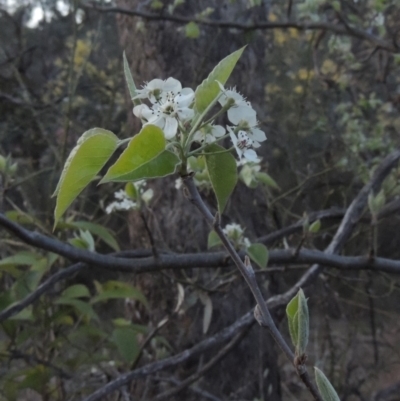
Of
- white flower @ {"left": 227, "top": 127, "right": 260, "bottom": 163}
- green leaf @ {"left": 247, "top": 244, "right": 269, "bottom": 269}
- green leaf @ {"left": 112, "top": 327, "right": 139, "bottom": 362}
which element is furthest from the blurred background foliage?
white flower @ {"left": 227, "top": 127, "right": 260, "bottom": 163}

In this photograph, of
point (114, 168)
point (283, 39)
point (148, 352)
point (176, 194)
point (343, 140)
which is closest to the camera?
point (114, 168)

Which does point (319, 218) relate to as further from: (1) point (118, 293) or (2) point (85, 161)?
(2) point (85, 161)

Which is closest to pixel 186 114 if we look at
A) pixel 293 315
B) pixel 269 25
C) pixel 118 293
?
pixel 293 315

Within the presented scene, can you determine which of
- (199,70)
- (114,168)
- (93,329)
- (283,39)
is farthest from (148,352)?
(283,39)

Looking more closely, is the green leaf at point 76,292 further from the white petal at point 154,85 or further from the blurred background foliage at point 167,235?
the white petal at point 154,85

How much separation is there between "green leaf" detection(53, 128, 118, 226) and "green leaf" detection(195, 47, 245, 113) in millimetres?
90

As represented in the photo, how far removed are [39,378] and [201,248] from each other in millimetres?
671

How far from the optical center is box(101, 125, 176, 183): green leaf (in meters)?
0.47

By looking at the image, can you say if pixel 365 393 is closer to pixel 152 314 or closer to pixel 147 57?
pixel 152 314

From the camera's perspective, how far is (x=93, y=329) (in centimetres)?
150

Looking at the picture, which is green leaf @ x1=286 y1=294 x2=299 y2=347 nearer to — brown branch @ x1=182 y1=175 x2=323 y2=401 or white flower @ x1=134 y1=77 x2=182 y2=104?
brown branch @ x1=182 y1=175 x2=323 y2=401

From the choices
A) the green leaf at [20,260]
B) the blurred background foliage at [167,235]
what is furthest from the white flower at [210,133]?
the green leaf at [20,260]

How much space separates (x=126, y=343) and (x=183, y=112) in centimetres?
102

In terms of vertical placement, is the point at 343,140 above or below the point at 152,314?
above
